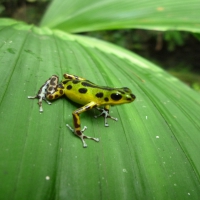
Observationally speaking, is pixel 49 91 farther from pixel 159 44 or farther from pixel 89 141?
pixel 159 44

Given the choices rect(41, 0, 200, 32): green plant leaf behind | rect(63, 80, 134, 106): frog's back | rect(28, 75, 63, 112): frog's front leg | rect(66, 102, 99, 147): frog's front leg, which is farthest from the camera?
rect(41, 0, 200, 32): green plant leaf behind

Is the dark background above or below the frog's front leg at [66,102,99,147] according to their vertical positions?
below

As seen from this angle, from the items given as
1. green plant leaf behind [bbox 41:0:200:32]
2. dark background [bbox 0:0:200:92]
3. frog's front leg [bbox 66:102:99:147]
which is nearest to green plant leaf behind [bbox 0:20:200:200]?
frog's front leg [bbox 66:102:99:147]

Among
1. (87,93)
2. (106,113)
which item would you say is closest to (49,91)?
(87,93)

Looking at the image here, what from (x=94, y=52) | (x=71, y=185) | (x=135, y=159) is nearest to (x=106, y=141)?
(x=135, y=159)

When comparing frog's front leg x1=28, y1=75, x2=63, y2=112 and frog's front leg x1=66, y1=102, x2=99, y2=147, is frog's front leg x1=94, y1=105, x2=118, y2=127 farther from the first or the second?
frog's front leg x1=28, y1=75, x2=63, y2=112

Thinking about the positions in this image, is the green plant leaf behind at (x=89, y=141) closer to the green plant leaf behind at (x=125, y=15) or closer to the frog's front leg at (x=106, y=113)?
the frog's front leg at (x=106, y=113)

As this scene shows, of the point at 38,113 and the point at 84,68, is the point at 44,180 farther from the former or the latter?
the point at 84,68
